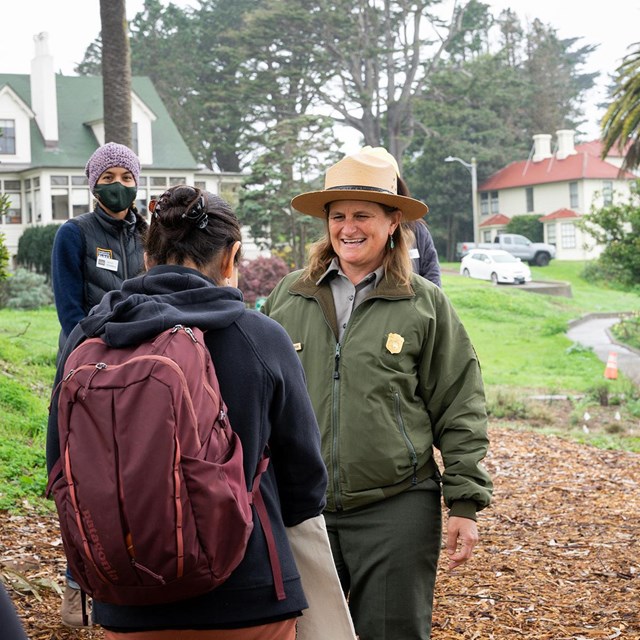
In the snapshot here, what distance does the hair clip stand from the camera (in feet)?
8.40

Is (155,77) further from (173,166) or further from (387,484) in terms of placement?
(387,484)

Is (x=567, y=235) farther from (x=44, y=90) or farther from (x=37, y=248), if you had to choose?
(x=37, y=248)

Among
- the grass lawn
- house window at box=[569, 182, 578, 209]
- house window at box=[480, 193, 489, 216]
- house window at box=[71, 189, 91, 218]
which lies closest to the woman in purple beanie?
the grass lawn

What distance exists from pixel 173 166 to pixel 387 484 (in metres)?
39.8

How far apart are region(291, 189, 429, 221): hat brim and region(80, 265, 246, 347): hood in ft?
4.77

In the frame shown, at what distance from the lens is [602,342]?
87.2 feet

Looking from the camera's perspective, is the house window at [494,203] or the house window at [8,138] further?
the house window at [494,203]

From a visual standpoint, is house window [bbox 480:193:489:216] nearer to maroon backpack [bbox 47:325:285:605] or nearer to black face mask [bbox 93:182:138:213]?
black face mask [bbox 93:182:138:213]

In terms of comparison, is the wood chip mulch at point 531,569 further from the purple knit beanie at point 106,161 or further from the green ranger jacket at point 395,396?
the purple knit beanie at point 106,161

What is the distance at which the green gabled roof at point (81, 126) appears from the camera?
40.7 meters

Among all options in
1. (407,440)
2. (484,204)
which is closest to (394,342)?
(407,440)

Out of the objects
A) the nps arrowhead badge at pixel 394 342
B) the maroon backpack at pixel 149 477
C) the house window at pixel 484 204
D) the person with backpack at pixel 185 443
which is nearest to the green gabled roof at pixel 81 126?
the house window at pixel 484 204

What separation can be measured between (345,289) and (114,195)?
4.79ft

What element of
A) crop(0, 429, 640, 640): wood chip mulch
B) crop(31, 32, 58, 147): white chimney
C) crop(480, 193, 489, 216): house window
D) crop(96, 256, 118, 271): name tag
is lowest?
crop(0, 429, 640, 640): wood chip mulch
